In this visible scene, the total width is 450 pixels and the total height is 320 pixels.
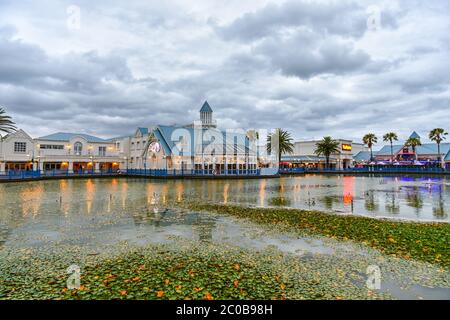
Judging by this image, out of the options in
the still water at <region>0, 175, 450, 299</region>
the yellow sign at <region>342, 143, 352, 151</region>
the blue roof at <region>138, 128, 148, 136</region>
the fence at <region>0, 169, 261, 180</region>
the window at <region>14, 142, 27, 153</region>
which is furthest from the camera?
the yellow sign at <region>342, 143, 352, 151</region>

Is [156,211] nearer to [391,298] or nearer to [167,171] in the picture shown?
[391,298]

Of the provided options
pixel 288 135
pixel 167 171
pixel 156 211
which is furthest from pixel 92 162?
pixel 156 211

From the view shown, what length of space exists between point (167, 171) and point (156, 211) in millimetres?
40411

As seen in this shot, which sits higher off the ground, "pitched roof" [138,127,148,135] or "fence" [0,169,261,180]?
"pitched roof" [138,127,148,135]

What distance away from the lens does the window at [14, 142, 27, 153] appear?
206 ft

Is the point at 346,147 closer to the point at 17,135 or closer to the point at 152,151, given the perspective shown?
the point at 152,151

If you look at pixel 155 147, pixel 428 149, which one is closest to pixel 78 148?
pixel 155 147

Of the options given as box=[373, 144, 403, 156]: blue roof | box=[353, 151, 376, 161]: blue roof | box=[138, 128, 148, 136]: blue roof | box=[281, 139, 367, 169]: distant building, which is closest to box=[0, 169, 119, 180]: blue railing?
box=[138, 128, 148, 136]: blue roof

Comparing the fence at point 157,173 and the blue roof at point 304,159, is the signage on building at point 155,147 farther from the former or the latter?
the blue roof at point 304,159

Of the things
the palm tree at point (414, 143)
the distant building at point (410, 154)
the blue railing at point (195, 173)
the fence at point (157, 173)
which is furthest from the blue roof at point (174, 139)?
the distant building at point (410, 154)

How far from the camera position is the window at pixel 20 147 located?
62787 mm

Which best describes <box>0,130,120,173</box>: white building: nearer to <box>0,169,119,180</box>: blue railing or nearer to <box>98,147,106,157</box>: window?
<box>98,147,106,157</box>: window

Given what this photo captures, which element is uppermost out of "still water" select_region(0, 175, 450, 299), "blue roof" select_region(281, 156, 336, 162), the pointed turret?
→ the pointed turret
